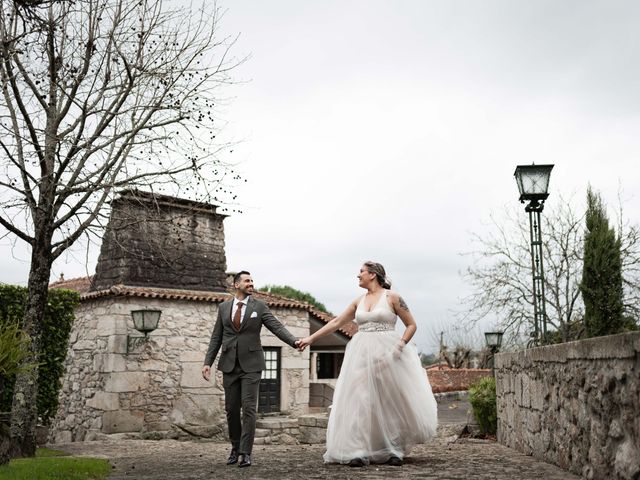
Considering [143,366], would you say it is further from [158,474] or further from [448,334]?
[448,334]

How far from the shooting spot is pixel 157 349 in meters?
17.0

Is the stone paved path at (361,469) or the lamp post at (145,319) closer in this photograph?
the stone paved path at (361,469)

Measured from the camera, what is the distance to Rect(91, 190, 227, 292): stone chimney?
18.1 meters

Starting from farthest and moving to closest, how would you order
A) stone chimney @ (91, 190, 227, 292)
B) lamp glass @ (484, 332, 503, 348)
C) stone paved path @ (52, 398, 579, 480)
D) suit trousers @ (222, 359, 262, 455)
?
→ lamp glass @ (484, 332, 503, 348) < stone chimney @ (91, 190, 227, 292) < suit trousers @ (222, 359, 262, 455) < stone paved path @ (52, 398, 579, 480)

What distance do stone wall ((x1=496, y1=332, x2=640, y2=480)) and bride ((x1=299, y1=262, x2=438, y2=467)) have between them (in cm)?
110

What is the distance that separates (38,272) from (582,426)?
7269 mm

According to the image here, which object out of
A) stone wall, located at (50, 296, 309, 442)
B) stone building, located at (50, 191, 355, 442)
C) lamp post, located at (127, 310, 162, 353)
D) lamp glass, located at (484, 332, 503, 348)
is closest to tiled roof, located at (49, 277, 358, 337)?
stone building, located at (50, 191, 355, 442)

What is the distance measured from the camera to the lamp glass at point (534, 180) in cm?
927

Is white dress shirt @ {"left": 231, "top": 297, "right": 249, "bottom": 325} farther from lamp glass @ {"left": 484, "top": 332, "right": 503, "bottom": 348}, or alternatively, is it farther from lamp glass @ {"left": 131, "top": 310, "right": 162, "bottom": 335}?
lamp glass @ {"left": 484, "top": 332, "right": 503, "bottom": 348}

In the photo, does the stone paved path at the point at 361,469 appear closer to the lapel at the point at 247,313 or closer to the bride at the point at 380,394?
the bride at the point at 380,394

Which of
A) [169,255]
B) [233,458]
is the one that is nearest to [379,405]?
[233,458]

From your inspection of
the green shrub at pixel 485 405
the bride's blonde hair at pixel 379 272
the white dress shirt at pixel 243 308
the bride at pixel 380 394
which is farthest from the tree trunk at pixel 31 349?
the green shrub at pixel 485 405

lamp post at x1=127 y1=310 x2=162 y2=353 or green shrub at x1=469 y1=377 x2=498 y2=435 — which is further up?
lamp post at x1=127 y1=310 x2=162 y2=353

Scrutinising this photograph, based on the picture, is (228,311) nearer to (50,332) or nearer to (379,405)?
(379,405)
